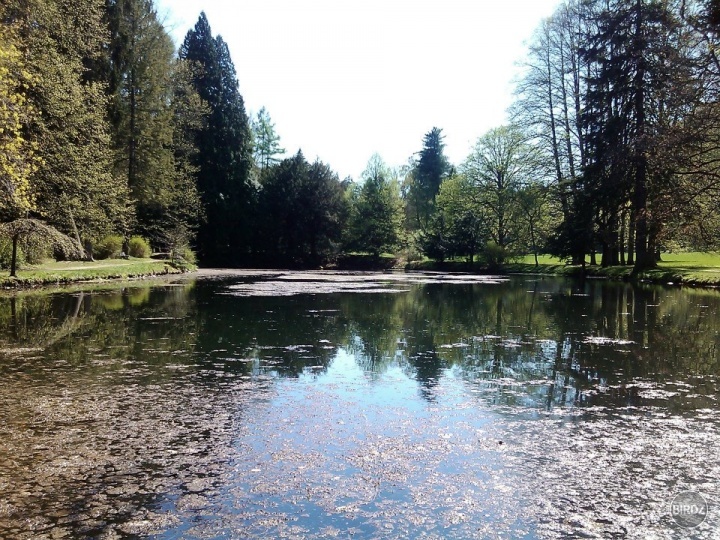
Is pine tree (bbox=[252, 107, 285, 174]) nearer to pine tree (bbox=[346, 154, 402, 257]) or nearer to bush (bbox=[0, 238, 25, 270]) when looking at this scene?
pine tree (bbox=[346, 154, 402, 257])

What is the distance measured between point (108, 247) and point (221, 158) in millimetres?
20389

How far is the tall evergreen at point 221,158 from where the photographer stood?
164ft

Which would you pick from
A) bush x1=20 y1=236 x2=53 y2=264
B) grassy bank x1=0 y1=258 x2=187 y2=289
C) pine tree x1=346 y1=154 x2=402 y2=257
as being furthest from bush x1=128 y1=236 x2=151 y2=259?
pine tree x1=346 y1=154 x2=402 y2=257

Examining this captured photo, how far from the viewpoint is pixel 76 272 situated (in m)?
23.5

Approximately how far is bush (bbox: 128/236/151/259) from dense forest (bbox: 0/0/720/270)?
115mm

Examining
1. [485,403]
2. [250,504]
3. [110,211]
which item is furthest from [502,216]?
[250,504]

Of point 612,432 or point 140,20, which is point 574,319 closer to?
point 612,432

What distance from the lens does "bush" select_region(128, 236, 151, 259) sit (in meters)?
35.6

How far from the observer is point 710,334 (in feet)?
36.6

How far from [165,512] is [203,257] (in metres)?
49.7

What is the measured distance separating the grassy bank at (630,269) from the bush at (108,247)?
2588 cm

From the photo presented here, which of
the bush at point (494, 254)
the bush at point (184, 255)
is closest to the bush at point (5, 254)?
the bush at point (184, 255)

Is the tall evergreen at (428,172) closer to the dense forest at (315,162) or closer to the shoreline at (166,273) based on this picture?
the dense forest at (315,162)

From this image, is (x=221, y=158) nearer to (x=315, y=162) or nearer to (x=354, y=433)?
(x=315, y=162)
